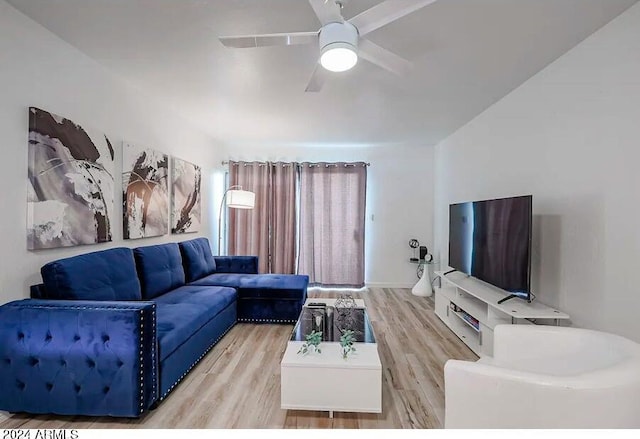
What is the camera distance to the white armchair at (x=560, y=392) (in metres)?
1.09

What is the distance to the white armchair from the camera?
1093mm

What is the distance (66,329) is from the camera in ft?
5.67

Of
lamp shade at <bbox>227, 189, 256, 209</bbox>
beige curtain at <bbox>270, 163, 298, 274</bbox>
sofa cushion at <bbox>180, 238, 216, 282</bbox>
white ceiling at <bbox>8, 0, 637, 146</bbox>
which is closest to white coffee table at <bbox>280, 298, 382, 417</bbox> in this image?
white ceiling at <bbox>8, 0, 637, 146</bbox>

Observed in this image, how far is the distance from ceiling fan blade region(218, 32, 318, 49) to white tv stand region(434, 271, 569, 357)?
2196 millimetres

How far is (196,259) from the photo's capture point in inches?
149

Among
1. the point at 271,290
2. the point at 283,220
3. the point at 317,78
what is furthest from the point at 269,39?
the point at 283,220

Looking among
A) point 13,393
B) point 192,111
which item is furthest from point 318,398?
point 192,111

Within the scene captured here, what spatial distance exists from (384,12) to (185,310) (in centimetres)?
236

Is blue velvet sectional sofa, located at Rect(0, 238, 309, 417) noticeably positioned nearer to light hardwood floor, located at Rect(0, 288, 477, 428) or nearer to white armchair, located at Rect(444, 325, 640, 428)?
light hardwood floor, located at Rect(0, 288, 477, 428)

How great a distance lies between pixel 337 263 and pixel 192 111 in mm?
3099

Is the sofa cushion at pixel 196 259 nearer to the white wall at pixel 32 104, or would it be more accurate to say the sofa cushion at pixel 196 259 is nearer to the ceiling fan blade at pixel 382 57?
the white wall at pixel 32 104

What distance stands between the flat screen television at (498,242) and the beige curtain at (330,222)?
1.97m

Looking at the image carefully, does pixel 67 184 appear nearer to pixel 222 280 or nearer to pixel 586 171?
pixel 222 280

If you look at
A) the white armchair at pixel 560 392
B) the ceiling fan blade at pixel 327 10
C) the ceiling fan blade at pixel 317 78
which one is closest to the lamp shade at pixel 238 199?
the ceiling fan blade at pixel 317 78
